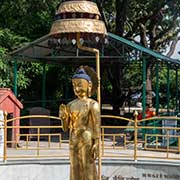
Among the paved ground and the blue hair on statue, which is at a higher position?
the blue hair on statue

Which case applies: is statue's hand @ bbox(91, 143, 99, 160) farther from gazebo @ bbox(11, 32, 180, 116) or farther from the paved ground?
gazebo @ bbox(11, 32, 180, 116)

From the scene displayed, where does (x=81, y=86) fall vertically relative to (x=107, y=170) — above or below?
above

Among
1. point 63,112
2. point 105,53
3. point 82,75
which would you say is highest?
point 105,53

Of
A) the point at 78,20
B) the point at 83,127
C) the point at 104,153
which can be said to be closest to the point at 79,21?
the point at 78,20

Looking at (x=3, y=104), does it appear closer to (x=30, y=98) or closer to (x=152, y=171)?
(x=152, y=171)

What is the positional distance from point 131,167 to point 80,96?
454cm

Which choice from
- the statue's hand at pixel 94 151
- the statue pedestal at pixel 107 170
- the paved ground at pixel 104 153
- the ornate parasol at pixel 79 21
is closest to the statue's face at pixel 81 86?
the ornate parasol at pixel 79 21

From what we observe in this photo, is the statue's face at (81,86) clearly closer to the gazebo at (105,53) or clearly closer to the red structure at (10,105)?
the red structure at (10,105)

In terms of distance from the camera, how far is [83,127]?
619cm

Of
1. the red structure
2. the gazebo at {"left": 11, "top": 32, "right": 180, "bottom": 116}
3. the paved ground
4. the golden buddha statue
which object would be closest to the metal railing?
the paved ground

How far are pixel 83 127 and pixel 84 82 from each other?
2.00 ft

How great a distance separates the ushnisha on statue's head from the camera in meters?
6.15

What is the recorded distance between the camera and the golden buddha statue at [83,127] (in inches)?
242

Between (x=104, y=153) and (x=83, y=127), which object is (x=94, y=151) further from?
(x=104, y=153)
